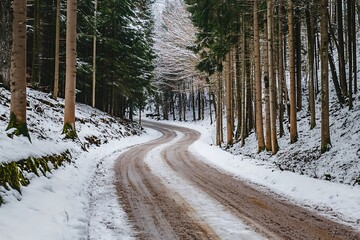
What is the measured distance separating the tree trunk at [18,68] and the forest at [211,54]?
3 centimetres

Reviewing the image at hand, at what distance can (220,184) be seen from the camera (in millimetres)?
9461

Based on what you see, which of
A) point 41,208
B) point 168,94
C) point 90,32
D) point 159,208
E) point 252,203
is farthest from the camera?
point 168,94

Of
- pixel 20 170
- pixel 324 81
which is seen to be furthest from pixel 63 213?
pixel 324 81

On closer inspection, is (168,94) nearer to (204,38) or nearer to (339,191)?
(204,38)

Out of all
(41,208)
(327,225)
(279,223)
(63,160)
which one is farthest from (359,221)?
(63,160)

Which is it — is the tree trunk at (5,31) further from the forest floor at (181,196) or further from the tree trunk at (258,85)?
the tree trunk at (258,85)

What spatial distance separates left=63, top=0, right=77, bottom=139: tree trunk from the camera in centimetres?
1454

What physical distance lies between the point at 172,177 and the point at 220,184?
171 cm

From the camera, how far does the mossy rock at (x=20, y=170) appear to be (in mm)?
5770

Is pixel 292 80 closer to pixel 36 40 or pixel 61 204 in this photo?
pixel 61 204

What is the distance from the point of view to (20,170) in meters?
6.62

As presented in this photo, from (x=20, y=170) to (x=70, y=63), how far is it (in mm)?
9071

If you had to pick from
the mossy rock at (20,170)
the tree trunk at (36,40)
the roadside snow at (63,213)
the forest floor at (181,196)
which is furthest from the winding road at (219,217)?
the tree trunk at (36,40)

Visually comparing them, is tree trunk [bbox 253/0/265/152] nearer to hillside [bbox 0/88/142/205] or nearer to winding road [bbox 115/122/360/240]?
winding road [bbox 115/122/360/240]
